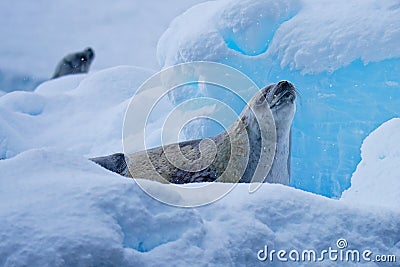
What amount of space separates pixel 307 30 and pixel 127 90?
2968 mm

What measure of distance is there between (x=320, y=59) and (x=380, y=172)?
1.60 m

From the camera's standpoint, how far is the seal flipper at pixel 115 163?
310 centimetres

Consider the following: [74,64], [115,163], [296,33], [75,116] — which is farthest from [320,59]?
[74,64]

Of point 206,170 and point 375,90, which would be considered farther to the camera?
point 375,90

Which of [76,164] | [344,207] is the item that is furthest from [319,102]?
[76,164]

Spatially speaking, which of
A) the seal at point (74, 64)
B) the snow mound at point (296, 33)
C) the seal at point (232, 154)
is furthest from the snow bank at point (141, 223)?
the seal at point (74, 64)

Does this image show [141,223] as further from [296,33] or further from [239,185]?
[296,33]

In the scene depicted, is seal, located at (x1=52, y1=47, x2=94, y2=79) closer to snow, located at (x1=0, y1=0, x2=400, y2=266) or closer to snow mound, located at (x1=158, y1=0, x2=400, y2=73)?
snow, located at (x1=0, y1=0, x2=400, y2=266)

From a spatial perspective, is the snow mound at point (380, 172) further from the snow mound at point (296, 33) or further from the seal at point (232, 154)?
the snow mound at point (296, 33)

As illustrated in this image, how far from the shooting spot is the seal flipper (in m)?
3.10

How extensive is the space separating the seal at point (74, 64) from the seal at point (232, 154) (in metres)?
8.45

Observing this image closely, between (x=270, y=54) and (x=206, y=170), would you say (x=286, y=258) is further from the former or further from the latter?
(x=270, y=54)

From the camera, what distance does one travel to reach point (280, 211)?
1.57 meters

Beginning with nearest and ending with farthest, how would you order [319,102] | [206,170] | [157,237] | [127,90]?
[157,237] → [206,170] → [319,102] → [127,90]
